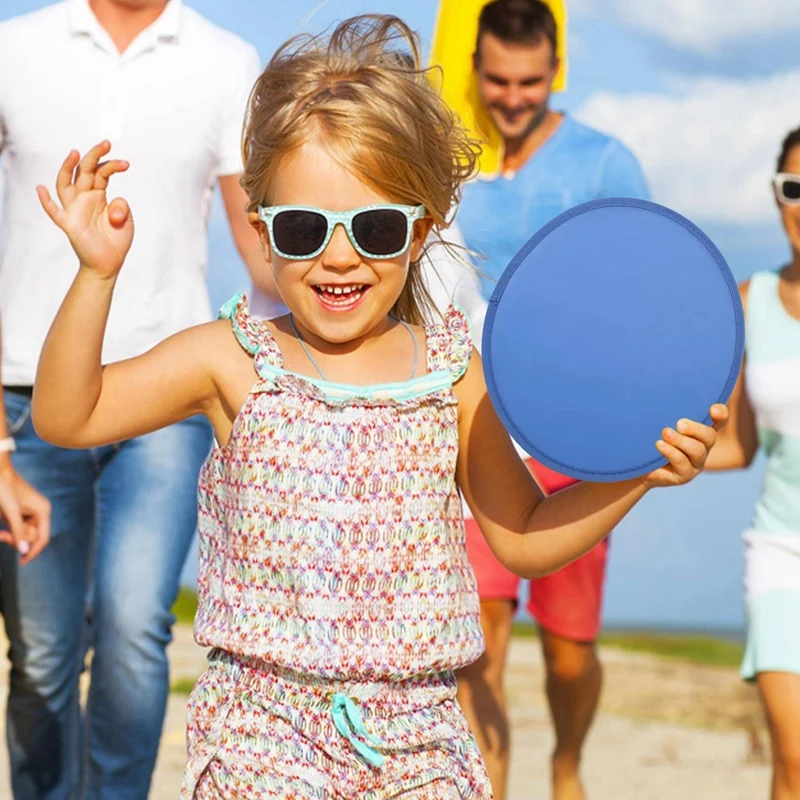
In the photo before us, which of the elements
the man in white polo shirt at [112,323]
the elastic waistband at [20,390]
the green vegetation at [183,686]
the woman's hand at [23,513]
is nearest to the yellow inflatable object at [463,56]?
the man in white polo shirt at [112,323]

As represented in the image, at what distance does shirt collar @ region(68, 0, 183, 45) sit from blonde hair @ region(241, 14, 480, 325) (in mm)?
1112

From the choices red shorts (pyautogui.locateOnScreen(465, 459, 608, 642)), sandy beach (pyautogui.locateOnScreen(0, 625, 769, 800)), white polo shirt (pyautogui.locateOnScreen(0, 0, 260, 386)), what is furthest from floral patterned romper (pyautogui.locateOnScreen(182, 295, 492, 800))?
sandy beach (pyautogui.locateOnScreen(0, 625, 769, 800))

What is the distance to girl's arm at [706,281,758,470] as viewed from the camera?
15.0 ft

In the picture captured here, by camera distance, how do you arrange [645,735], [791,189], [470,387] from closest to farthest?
[470,387]
[791,189]
[645,735]

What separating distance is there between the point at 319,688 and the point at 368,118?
0.93 meters

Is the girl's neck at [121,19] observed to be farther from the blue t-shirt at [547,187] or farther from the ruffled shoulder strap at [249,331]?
the ruffled shoulder strap at [249,331]

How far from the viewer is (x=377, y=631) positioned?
268cm

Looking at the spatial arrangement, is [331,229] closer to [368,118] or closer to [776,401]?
[368,118]

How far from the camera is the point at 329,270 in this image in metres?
2.67

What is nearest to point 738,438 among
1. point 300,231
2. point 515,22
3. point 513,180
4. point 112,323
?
point 513,180

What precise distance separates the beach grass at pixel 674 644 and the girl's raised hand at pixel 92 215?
8594mm

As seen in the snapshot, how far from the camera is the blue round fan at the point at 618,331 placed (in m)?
2.54

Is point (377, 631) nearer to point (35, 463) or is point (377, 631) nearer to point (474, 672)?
point (35, 463)

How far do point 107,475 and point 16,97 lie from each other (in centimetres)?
90
